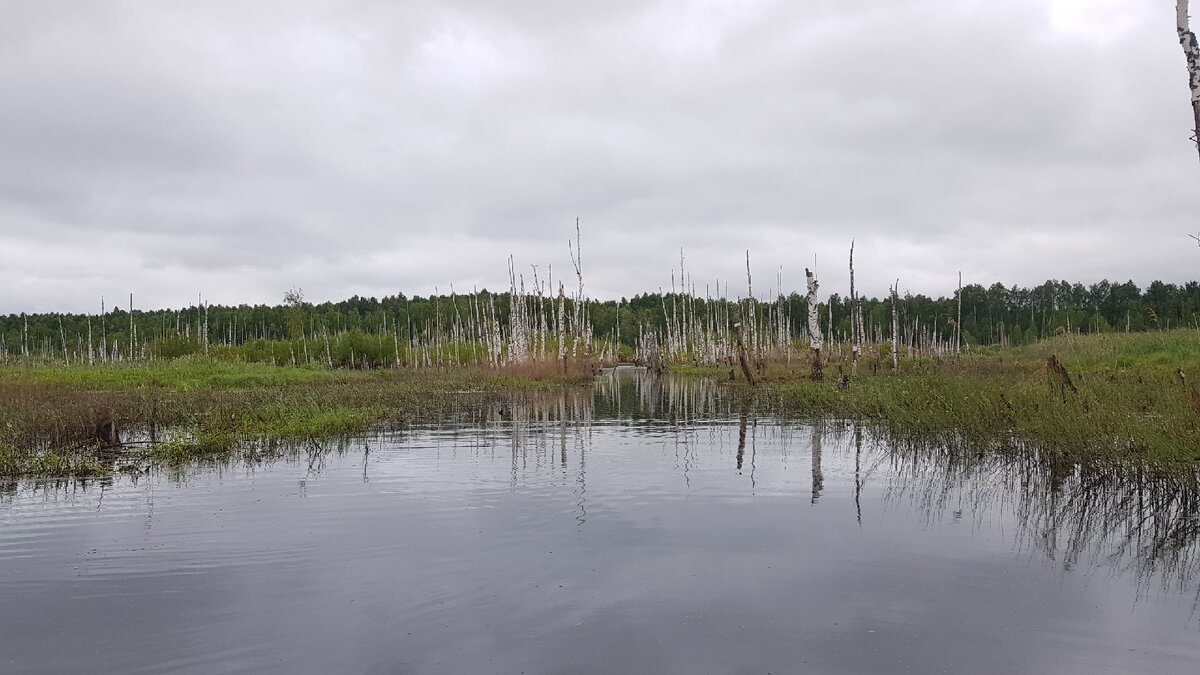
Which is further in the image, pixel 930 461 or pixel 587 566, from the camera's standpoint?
pixel 930 461

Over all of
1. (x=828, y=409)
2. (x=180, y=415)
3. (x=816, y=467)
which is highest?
(x=180, y=415)

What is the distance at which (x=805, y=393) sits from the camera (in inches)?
1200

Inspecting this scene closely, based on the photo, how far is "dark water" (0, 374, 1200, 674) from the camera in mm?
6293

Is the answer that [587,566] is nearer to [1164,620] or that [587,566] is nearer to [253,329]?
[1164,620]

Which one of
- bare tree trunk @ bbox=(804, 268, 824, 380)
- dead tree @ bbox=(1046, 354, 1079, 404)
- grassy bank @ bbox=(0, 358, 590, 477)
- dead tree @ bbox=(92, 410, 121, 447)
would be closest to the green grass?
grassy bank @ bbox=(0, 358, 590, 477)

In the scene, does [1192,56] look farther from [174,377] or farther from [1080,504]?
[174,377]

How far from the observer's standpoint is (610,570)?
27.7 ft

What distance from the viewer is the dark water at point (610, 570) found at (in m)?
6.29

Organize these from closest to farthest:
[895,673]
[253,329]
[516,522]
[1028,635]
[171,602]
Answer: [895,673]
[1028,635]
[171,602]
[516,522]
[253,329]

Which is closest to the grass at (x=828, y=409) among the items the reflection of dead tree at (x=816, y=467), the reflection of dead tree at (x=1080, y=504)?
the reflection of dead tree at (x=1080, y=504)

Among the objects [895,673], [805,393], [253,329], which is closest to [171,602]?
[895,673]

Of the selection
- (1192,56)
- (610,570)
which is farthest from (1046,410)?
(610,570)

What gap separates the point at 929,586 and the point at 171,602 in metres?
7.84

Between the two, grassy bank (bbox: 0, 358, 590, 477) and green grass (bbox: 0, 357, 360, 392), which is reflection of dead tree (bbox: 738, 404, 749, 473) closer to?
grassy bank (bbox: 0, 358, 590, 477)
